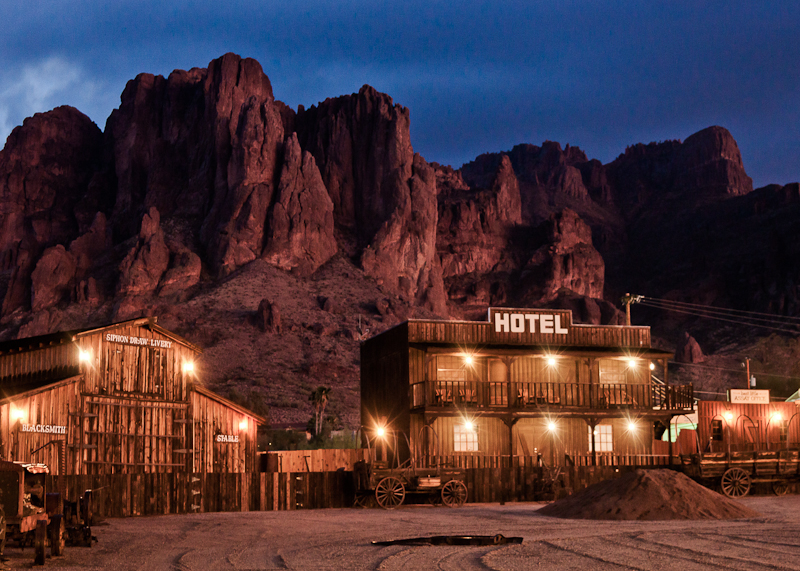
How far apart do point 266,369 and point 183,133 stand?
250 feet

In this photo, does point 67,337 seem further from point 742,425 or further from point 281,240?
point 281,240

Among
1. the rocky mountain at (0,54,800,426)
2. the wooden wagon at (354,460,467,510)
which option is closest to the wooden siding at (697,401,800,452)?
the wooden wagon at (354,460,467,510)

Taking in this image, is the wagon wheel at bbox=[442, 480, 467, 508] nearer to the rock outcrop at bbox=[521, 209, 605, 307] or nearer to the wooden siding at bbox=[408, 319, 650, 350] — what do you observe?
the wooden siding at bbox=[408, 319, 650, 350]

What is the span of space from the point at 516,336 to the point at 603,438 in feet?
21.7

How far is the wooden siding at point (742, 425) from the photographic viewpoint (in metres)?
47.3

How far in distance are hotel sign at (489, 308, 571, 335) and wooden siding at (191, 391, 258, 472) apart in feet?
41.0

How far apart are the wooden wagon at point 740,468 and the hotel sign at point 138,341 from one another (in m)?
21.7

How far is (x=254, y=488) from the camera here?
33.8m

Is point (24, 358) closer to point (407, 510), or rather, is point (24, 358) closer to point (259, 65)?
point (407, 510)

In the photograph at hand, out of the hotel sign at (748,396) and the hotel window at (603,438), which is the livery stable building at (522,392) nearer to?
the hotel window at (603,438)

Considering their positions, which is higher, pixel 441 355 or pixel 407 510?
pixel 441 355

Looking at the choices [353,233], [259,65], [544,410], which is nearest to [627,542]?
[544,410]

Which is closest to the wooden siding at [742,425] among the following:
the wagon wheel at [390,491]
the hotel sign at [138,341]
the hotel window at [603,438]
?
the hotel window at [603,438]

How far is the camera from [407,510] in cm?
3369
